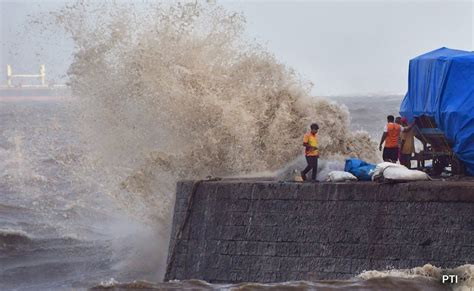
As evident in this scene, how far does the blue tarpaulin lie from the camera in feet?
35.0

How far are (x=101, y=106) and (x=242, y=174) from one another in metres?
2.77

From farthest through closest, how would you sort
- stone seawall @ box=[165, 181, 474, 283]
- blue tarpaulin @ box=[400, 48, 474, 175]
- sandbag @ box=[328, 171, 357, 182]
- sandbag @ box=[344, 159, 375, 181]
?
blue tarpaulin @ box=[400, 48, 474, 175]
sandbag @ box=[344, 159, 375, 181]
sandbag @ box=[328, 171, 357, 182]
stone seawall @ box=[165, 181, 474, 283]

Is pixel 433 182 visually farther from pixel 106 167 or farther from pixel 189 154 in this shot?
pixel 106 167

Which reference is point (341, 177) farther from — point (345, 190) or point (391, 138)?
point (391, 138)

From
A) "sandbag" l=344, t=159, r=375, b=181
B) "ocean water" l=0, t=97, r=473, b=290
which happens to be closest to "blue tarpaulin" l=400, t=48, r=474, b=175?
"sandbag" l=344, t=159, r=375, b=181

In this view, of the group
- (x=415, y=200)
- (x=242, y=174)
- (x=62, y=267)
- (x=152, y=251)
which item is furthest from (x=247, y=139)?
(x=415, y=200)

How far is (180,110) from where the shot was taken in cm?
1357

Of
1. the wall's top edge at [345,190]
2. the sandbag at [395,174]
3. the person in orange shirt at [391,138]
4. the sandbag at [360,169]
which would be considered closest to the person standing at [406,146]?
the person in orange shirt at [391,138]

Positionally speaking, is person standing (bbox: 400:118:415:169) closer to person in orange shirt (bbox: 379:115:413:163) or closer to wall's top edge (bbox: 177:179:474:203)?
person in orange shirt (bbox: 379:115:413:163)

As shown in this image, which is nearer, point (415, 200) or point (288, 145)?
point (415, 200)

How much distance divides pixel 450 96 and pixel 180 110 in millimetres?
4003

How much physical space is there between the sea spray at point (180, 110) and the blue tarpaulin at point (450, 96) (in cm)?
237

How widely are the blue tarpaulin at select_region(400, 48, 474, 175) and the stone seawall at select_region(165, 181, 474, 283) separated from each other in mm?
1563

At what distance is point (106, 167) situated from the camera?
15.0m
